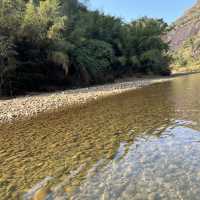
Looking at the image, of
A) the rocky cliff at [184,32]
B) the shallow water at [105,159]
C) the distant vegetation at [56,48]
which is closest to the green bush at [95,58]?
the distant vegetation at [56,48]

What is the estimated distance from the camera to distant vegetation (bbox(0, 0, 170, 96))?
72.1 feet

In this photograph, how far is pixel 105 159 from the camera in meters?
6.31

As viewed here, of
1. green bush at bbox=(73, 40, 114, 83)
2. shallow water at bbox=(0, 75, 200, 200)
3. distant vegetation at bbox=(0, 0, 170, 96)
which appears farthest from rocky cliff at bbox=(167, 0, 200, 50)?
shallow water at bbox=(0, 75, 200, 200)

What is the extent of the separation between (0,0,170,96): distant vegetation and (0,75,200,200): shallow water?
497 inches

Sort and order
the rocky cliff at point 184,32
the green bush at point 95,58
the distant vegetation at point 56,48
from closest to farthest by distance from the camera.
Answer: the distant vegetation at point 56,48 → the green bush at point 95,58 → the rocky cliff at point 184,32

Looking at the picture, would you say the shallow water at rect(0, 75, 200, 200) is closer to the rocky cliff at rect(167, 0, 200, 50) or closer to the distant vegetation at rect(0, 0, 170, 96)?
the distant vegetation at rect(0, 0, 170, 96)

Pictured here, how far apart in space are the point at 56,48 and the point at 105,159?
20.1m

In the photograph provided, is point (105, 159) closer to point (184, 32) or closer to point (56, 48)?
point (56, 48)

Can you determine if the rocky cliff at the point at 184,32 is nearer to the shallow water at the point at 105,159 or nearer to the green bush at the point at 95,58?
the green bush at the point at 95,58

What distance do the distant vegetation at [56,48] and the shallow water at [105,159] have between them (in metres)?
12.6

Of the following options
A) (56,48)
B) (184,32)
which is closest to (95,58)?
(56,48)

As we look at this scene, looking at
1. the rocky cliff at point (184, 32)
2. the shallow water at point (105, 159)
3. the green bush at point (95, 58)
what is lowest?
the shallow water at point (105, 159)

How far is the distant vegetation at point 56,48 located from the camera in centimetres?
2198

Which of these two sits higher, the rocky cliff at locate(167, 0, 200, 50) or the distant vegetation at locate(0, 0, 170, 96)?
the rocky cliff at locate(167, 0, 200, 50)
